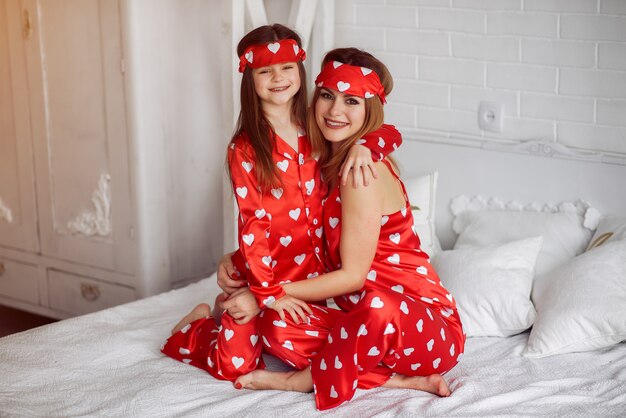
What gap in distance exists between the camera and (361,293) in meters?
2.08

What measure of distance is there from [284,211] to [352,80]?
1.29 feet

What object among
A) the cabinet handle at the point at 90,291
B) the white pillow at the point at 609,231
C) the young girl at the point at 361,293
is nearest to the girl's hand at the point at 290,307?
the young girl at the point at 361,293

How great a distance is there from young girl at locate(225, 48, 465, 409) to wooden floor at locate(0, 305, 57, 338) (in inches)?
72.9

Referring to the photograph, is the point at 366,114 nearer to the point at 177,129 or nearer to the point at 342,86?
the point at 342,86

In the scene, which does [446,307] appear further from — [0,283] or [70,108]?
[0,283]

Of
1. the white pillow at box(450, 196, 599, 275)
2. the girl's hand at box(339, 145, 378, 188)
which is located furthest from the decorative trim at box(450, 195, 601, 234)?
the girl's hand at box(339, 145, 378, 188)

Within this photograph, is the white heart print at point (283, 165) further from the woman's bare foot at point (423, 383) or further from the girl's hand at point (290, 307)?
the woman's bare foot at point (423, 383)

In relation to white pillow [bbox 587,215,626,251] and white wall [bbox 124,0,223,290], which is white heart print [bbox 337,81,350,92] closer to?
white pillow [bbox 587,215,626,251]

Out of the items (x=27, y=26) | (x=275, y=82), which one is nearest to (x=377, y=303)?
(x=275, y=82)

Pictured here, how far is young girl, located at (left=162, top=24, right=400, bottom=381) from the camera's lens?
2088mm

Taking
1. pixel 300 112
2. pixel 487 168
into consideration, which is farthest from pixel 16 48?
pixel 487 168

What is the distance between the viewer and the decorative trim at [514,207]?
105 inches

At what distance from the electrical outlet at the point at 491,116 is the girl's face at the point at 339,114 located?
3.04 ft

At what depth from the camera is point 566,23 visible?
2695 mm
